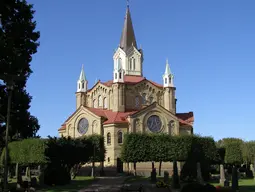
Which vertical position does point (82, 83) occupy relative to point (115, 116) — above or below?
above

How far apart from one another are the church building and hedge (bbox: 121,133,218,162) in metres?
8.62

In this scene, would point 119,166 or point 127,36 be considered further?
point 127,36

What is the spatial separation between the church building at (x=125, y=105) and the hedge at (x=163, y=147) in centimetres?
862

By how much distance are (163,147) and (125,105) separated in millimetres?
17661

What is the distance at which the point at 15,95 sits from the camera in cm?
3997

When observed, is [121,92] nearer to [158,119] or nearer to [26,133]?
[158,119]

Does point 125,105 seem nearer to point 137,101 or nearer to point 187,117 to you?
point 137,101

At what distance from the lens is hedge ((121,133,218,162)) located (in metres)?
60.5

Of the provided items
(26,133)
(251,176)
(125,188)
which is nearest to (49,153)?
(26,133)

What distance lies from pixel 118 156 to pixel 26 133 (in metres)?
24.2

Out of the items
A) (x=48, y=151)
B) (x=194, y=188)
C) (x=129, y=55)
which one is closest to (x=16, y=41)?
(x=48, y=151)

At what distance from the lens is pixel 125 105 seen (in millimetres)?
76938

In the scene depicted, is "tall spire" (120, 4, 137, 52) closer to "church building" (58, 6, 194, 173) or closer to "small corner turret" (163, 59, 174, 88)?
"church building" (58, 6, 194, 173)

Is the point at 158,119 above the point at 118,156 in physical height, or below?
above
